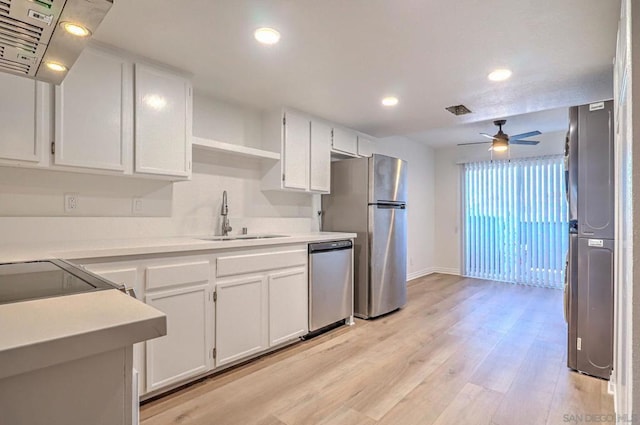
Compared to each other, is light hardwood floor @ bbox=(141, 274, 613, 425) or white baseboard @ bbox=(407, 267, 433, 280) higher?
white baseboard @ bbox=(407, 267, 433, 280)

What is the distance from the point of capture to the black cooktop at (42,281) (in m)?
0.83

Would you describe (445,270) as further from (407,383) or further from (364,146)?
(407,383)

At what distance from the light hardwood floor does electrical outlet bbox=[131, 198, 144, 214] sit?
1.32m

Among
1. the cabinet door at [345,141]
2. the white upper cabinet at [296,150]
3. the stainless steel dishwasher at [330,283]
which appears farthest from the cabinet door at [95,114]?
the cabinet door at [345,141]

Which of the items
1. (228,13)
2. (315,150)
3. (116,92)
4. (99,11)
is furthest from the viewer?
(315,150)

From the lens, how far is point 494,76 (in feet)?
8.57

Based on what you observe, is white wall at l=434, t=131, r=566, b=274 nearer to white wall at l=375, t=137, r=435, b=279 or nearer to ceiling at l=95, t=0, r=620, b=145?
white wall at l=375, t=137, r=435, b=279

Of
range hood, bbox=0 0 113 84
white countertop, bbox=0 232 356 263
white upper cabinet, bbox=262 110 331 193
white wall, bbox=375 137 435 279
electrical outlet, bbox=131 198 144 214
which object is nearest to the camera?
range hood, bbox=0 0 113 84

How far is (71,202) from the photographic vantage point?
2217 millimetres

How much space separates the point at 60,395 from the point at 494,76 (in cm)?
305

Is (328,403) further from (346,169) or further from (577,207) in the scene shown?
(346,169)

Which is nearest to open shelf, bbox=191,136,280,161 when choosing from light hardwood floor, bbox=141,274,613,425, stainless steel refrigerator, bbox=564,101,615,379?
light hardwood floor, bbox=141,274,613,425

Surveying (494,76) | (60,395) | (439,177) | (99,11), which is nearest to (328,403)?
(60,395)

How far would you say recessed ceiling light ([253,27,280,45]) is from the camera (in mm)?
1975
